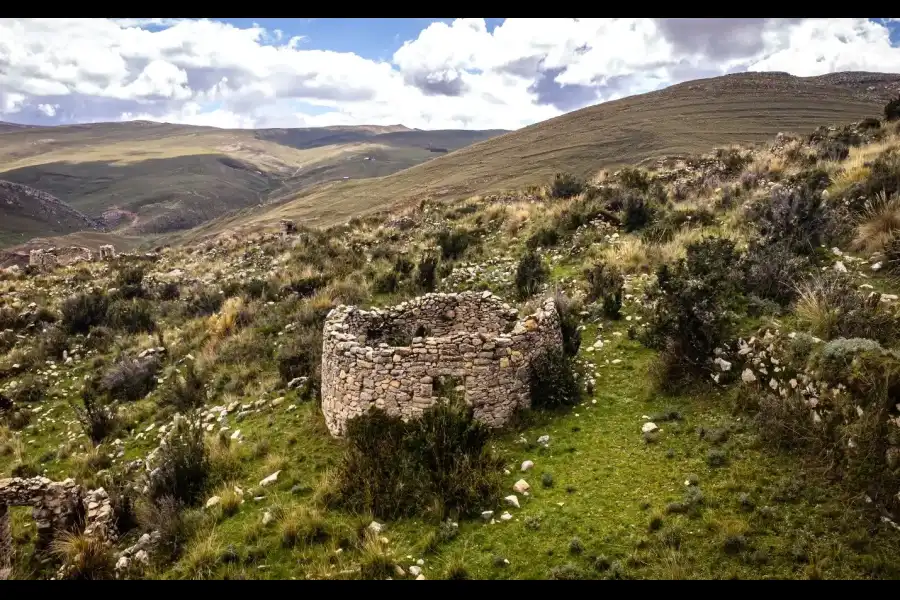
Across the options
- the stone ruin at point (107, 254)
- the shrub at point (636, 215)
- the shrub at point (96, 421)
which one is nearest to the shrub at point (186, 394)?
the shrub at point (96, 421)

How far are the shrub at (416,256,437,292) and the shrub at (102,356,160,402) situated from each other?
23.4ft

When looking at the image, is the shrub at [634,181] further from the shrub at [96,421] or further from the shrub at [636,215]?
the shrub at [96,421]

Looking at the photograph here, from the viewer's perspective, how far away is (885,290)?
7828 millimetres

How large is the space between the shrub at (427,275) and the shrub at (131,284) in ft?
38.7

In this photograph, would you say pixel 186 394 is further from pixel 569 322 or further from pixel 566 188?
pixel 566 188

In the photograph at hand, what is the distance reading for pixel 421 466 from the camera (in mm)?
6785

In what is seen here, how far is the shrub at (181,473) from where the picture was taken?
7625 mm

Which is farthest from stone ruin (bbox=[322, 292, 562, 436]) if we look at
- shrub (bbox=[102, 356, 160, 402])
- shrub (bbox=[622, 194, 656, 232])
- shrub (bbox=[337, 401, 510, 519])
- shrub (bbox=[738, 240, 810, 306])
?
shrub (bbox=[622, 194, 656, 232])

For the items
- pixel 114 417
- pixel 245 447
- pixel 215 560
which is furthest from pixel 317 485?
pixel 114 417

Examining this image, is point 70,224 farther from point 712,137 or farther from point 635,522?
point 635,522

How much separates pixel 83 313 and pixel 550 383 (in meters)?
15.5

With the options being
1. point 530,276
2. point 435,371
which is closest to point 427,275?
point 530,276

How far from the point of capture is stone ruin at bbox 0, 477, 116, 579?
7.27m
